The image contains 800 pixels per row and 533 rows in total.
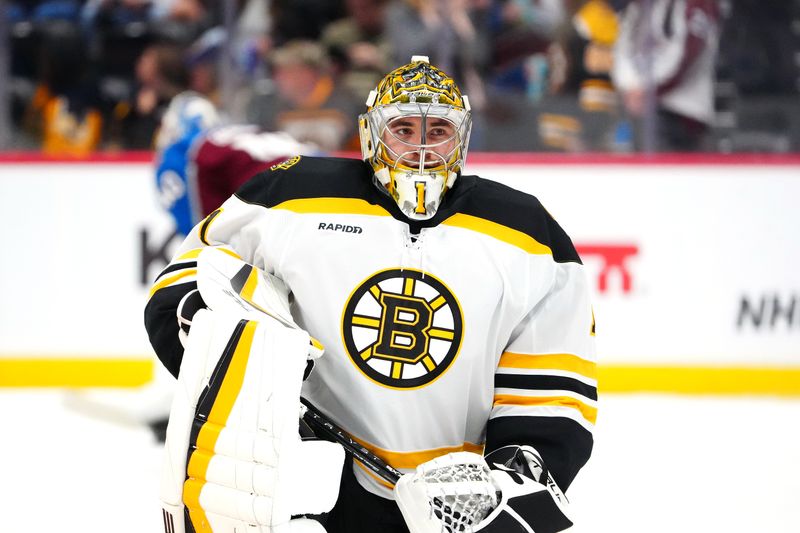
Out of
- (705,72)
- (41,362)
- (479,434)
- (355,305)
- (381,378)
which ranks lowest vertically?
(41,362)

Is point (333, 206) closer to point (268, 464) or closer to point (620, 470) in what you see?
point (268, 464)

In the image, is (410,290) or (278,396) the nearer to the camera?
(278,396)

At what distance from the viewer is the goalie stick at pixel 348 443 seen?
164 cm

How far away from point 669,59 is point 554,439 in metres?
3.29

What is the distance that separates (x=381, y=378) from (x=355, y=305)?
114 millimetres

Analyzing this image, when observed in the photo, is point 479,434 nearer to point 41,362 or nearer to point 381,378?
point 381,378

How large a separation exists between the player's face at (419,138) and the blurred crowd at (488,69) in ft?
9.33

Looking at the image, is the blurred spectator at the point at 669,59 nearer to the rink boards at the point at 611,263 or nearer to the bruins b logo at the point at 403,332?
the rink boards at the point at 611,263

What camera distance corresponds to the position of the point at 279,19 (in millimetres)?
4652

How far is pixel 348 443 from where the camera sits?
166cm

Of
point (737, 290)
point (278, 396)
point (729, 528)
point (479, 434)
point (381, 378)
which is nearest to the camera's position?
point (278, 396)

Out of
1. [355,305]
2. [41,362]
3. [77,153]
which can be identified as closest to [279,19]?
[77,153]

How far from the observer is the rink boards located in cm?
438

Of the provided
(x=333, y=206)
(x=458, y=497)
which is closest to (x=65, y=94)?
(x=333, y=206)
